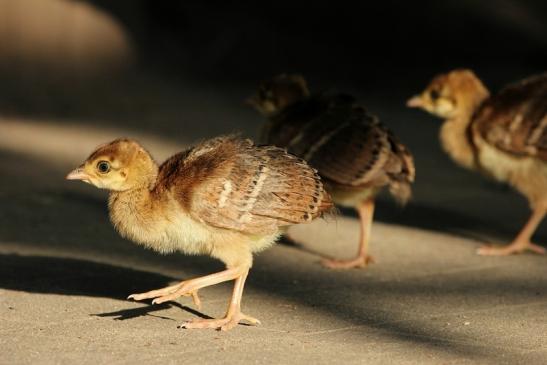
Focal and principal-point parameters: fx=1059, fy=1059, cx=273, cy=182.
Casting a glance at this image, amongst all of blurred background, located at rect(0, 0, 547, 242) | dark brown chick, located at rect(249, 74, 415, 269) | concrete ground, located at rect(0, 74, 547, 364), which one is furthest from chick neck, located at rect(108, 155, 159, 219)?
blurred background, located at rect(0, 0, 547, 242)

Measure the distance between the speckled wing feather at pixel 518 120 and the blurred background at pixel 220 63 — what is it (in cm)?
145

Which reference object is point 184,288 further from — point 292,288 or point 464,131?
point 464,131

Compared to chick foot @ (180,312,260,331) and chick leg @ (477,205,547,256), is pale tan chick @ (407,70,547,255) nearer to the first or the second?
chick leg @ (477,205,547,256)

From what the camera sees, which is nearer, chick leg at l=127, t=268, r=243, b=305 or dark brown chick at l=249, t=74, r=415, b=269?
chick leg at l=127, t=268, r=243, b=305

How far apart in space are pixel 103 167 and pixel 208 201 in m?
0.53

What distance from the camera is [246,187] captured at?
469 centimetres

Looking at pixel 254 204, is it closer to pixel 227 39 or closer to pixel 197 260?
pixel 197 260

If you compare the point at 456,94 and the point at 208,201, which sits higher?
the point at 456,94

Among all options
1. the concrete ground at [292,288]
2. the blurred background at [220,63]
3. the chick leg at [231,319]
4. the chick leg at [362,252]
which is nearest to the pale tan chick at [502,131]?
the concrete ground at [292,288]

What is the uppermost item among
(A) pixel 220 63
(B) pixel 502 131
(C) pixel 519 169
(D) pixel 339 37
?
(D) pixel 339 37

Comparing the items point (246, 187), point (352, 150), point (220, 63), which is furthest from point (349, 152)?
point (220, 63)

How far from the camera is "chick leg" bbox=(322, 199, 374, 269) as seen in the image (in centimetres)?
604

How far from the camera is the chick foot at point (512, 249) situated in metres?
6.43

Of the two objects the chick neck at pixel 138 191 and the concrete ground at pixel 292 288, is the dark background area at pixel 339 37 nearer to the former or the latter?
the concrete ground at pixel 292 288
